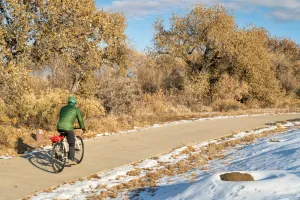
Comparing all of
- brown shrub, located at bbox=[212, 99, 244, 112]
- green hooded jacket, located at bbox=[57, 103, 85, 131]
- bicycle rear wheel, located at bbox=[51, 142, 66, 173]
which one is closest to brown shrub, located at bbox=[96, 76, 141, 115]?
brown shrub, located at bbox=[212, 99, 244, 112]

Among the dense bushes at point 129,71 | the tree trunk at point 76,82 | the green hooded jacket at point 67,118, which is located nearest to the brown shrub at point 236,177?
the green hooded jacket at point 67,118

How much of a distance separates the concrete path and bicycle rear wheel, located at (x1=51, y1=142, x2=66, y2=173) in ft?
0.52

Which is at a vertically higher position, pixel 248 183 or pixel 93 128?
pixel 93 128

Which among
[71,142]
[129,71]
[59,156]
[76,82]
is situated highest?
[129,71]

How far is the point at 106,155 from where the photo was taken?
10695 mm

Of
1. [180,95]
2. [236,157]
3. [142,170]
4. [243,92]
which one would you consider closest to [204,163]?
[236,157]

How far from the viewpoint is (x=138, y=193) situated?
7.17 m

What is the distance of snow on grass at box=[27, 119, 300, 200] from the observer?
5.32 meters

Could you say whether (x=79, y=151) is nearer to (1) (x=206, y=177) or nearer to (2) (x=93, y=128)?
(1) (x=206, y=177)

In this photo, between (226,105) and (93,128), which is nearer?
(93,128)

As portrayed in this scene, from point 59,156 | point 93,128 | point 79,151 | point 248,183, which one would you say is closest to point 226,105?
point 93,128

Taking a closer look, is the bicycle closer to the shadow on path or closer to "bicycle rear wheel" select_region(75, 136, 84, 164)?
the shadow on path

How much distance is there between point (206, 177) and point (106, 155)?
4.92 m

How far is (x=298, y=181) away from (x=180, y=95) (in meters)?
22.4
